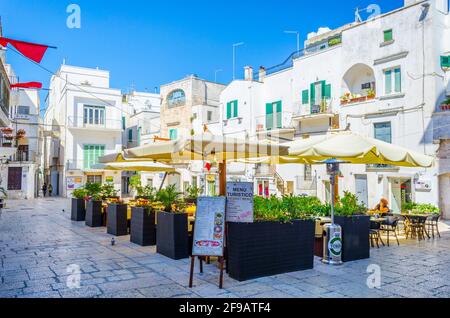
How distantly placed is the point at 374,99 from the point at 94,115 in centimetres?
2496

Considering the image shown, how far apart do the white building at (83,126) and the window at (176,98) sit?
488cm

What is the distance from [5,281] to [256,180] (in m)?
20.7

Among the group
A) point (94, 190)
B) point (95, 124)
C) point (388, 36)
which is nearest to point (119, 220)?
point (94, 190)

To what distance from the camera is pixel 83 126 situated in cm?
3297

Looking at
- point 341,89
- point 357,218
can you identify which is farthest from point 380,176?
point 357,218

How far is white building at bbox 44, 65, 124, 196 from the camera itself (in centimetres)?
3269

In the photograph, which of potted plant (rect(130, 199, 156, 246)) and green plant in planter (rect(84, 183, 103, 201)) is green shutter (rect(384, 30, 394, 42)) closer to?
green plant in planter (rect(84, 183, 103, 201))

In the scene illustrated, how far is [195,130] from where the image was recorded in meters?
31.0

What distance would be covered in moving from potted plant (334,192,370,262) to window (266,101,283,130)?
16.8 metres

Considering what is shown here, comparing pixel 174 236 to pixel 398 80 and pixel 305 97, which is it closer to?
pixel 398 80

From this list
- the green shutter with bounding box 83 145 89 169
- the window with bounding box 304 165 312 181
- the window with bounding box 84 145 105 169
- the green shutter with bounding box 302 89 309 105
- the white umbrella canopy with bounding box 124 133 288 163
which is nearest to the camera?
the white umbrella canopy with bounding box 124 133 288 163

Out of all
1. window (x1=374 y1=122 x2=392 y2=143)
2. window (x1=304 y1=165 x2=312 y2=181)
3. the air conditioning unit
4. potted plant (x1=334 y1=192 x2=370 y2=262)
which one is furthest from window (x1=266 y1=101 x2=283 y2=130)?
potted plant (x1=334 y1=192 x2=370 y2=262)

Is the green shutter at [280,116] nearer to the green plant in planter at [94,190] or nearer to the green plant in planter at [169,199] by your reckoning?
the green plant in planter at [94,190]

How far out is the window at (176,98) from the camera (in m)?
33.6
